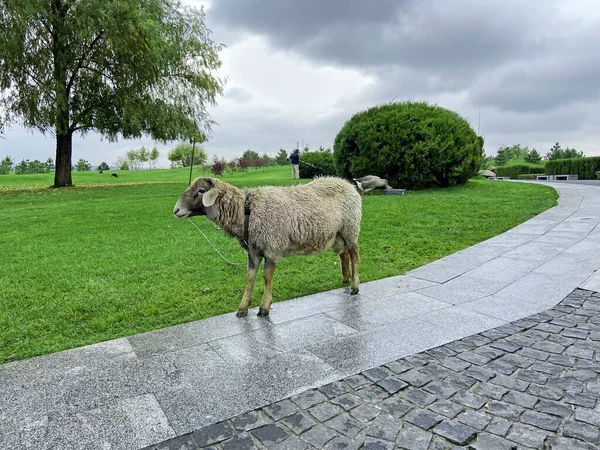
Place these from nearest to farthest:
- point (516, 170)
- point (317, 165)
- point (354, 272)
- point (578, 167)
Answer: point (354, 272), point (317, 165), point (578, 167), point (516, 170)

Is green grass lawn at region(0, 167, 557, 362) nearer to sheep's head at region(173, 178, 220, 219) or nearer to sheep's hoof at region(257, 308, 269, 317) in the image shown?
sheep's hoof at region(257, 308, 269, 317)

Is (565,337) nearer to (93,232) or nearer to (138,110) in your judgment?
(93,232)

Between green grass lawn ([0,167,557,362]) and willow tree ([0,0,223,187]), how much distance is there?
880 cm

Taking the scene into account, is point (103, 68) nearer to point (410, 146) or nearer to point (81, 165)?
point (410, 146)

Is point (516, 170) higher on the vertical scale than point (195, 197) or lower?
higher

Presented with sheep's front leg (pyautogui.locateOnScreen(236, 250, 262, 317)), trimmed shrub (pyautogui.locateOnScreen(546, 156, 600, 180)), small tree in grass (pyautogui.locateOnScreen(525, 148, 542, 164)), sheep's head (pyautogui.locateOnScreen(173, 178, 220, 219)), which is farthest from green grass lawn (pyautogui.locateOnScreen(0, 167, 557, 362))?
small tree in grass (pyautogui.locateOnScreen(525, 148, 542, 164))

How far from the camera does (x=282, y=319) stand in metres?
4.23

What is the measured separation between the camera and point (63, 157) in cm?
2089

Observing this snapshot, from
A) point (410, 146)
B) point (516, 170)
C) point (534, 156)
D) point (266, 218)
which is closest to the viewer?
point (266, 218)

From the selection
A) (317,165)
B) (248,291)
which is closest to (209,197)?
(248,291)

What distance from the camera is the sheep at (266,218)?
13.7 feet

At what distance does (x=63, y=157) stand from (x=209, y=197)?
2126 centimetres

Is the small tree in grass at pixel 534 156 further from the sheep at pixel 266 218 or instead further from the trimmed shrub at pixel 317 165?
the sheep at pixel 266 218

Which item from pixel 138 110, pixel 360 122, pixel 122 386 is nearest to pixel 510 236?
pixel 122 386
